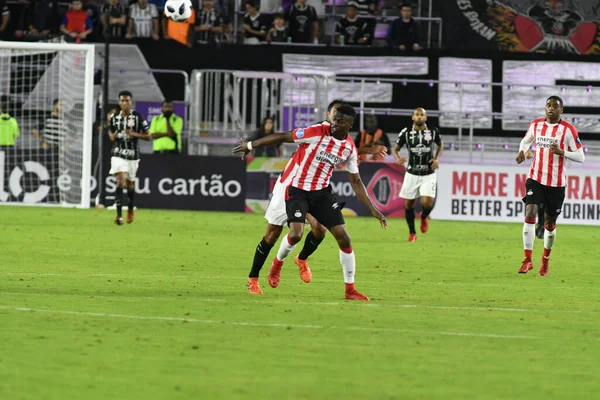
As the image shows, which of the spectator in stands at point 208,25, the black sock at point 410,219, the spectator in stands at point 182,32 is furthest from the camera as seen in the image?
the spectator in stands at point 208,25

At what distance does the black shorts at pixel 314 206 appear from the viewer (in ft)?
39.0

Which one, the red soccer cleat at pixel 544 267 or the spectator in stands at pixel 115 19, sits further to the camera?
the spectator in stands at pixel 115 19

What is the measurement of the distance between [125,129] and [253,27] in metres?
8.72

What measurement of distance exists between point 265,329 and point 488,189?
1853 cm

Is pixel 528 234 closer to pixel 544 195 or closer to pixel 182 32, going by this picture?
pixel 544 195

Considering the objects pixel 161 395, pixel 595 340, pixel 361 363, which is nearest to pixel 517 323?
pixel 595 340

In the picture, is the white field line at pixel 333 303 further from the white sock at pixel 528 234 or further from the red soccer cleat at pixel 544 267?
the white sock at pixel 528 234

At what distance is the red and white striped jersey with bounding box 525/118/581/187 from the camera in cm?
1554

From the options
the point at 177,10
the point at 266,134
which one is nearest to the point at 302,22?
the point at 266,134

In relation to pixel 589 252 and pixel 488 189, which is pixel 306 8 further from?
pixel 589 252

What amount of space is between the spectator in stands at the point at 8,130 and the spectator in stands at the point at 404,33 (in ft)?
30.9

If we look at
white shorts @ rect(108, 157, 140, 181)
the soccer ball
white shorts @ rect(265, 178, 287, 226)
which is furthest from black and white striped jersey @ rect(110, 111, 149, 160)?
white shorts @ rect(265, 178, 287, 226)

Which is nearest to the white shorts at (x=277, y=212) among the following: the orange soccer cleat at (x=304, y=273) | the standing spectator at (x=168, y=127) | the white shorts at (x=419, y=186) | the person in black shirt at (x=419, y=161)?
the orange soccer cleat at (x=304, y=273)

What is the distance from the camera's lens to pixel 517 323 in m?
10.6
